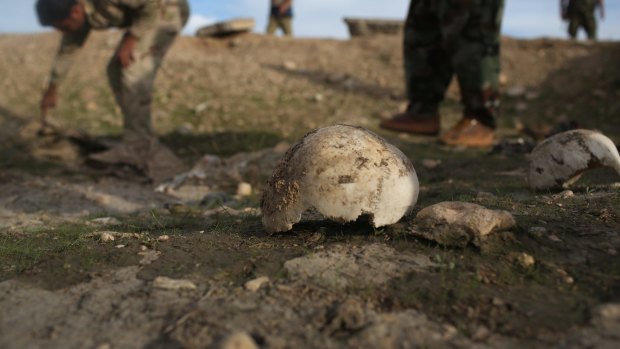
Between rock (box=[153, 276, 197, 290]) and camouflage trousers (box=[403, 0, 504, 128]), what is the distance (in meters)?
3.82

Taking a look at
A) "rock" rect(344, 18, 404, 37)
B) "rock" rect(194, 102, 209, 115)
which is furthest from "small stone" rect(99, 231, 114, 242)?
"rock" rect(344, 18, 404, 37)

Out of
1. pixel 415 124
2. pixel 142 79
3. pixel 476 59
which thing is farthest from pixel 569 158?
pixel 142 79

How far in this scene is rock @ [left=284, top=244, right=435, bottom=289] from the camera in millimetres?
1765

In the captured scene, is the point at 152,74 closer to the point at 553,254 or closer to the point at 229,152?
the point at 229,152

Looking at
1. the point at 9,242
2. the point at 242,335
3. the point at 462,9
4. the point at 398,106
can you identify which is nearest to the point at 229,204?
the point at 9,242

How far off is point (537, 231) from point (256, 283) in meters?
1.08

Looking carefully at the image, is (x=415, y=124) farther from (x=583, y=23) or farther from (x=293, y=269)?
(x=583, y=23)

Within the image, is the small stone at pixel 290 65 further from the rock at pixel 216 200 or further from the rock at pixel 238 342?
the rock at pixel 238 342

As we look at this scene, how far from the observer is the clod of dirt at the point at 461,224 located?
197 cm

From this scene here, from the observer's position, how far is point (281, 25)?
38.7ft

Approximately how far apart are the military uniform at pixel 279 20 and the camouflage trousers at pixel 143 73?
6237 mm

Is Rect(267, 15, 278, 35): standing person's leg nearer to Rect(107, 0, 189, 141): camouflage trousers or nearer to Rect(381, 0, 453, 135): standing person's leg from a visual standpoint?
Rect(107, 0, 189, 141): camouflage trousers

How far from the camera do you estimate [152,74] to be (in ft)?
18.1

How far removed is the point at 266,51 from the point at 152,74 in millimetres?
4858
